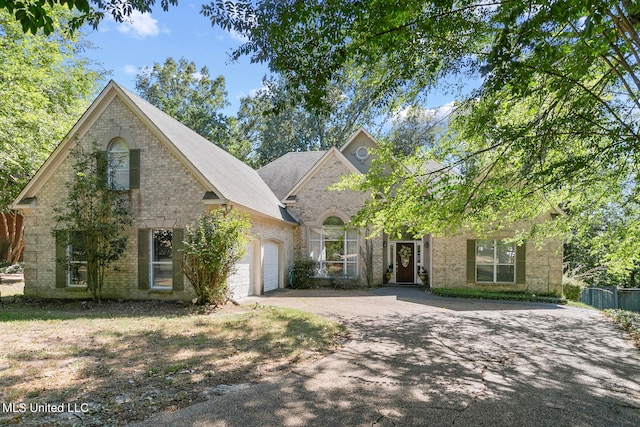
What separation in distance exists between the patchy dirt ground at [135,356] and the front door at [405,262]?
10.4m

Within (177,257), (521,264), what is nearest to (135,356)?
(177,257)

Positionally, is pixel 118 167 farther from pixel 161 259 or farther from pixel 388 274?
pixel 388 274

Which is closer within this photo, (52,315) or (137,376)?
(137,376)

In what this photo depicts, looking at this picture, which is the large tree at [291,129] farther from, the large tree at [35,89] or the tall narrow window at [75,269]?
the tall narrow window at [75,269]

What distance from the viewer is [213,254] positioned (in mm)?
11094

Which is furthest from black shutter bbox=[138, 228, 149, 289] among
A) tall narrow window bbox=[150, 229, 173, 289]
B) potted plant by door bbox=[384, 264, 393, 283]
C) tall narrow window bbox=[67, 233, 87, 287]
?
potted plant by door bbox=[384, 264, 393, 283]


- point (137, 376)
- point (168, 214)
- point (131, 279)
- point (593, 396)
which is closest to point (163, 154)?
point (168, 214)

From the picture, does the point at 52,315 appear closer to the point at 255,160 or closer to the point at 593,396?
the point at 593,396

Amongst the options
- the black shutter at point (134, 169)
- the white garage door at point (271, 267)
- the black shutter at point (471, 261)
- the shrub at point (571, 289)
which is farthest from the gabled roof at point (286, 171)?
the shrub at point (571, 289)

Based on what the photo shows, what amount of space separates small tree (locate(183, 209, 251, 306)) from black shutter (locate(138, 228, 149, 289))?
1856 mm

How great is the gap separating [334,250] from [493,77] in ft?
45.4

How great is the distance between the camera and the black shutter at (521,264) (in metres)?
16.6

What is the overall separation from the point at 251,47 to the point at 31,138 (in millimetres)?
13411

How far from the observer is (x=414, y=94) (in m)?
8.30
